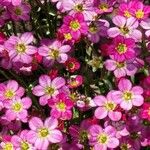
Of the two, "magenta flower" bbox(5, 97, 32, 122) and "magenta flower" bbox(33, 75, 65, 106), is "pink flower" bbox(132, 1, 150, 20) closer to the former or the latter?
"magenta flower" bbox(33, 75, 65, 106)

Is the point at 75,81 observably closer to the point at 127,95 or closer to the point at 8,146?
the point at 127,95

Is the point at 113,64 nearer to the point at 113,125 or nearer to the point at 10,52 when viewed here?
the point at 113,125

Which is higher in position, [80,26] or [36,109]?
[80,26]

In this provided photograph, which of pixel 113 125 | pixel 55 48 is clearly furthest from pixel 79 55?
pixel 113 125

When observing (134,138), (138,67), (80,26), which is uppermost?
(80,26)

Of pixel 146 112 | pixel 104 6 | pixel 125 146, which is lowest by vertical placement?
pixel 125 146

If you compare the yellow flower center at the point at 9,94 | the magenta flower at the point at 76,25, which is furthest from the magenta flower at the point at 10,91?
the magenta flower at the point at 76,25

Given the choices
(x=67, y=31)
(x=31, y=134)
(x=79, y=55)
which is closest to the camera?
(x=31, y=134)

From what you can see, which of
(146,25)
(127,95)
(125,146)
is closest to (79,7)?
(146,25)
